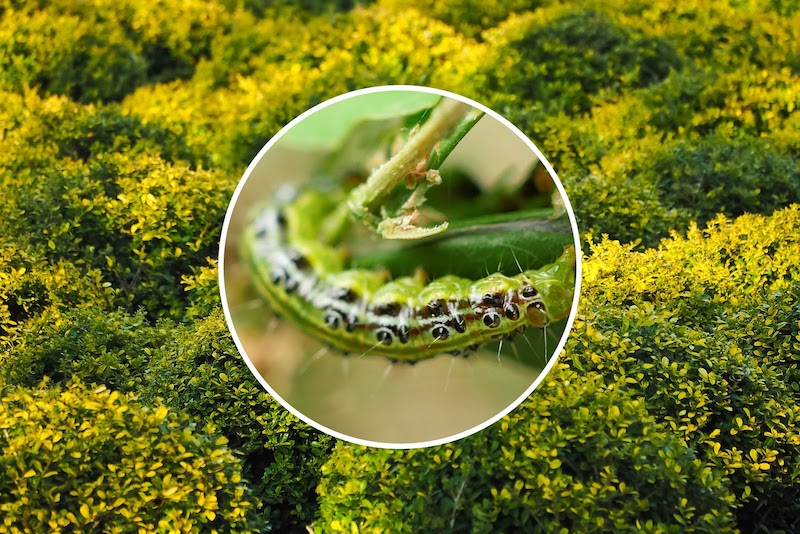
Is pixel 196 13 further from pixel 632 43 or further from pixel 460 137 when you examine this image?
pixel 460 137

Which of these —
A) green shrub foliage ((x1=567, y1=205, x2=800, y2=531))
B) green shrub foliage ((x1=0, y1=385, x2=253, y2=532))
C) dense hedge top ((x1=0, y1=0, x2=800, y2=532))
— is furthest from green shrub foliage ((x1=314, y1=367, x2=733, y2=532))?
green shrub foliage ((x1=0, y1=385, x2=253, y2=532))

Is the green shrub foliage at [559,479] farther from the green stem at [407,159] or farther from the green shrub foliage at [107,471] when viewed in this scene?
the green stem at [407,159]

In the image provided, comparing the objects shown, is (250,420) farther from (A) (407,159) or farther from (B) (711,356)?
(B) (711,356)

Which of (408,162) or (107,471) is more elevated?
(408,162)

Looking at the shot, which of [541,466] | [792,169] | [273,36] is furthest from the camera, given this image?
[273,36]

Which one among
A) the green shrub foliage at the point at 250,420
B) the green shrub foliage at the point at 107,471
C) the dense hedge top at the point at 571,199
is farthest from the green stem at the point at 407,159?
the green shrub foliage at the point at 250,420

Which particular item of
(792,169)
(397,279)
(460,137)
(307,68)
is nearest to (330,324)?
(397,279)

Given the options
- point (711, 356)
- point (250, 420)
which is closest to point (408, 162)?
point (250, 420)
